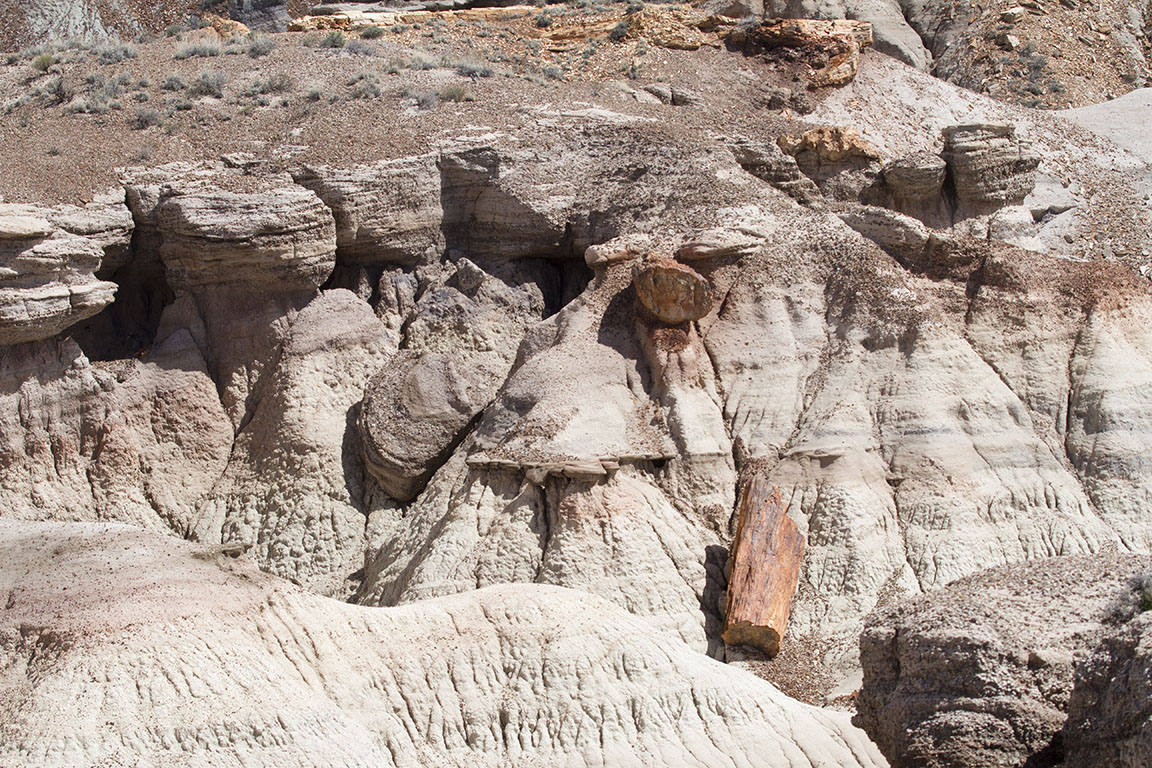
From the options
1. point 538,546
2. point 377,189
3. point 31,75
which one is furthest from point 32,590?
point 31,75

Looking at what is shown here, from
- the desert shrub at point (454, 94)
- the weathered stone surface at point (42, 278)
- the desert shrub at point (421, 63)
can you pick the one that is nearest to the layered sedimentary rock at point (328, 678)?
the weathered stone surface at point (42, 278)

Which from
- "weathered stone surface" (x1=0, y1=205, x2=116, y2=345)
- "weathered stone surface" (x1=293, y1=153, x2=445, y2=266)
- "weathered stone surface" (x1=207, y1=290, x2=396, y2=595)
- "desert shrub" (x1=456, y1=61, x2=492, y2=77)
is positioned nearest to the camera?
"weathered stone surface" (x1=0, y1=205, x2=116, y2=345)

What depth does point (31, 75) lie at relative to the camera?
94.0 ft

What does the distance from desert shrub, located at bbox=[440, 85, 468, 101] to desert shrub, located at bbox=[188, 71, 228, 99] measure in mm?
3970

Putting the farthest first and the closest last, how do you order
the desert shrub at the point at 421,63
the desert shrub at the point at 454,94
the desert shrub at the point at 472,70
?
1. the desert shrub at the point at 421,63
2. the desert shrub at the point at 472,70
3. the desert shrub at the point at 454,94

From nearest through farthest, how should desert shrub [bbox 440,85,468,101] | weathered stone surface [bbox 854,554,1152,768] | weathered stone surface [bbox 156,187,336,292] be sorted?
weathered stone surface [bbox 854,554,1152,768]
weathered stone surface [bbox 156,187,336,292]
desert shrub [bbox 440,85,468,101]

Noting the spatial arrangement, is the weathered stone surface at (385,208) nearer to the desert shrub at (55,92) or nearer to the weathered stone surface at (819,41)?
the desert shrub at (55,92)

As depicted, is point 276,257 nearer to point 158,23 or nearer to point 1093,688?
point 1093,688

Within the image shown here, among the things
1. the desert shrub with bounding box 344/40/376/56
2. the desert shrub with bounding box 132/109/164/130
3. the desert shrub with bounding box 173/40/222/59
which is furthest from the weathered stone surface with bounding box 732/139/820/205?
the desert shrub with bounding box 173/40/222/59

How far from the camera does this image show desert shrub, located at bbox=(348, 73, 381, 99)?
27.1 metres

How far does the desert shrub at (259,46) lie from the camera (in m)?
29.5

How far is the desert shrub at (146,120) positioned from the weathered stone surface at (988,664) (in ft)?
57.8

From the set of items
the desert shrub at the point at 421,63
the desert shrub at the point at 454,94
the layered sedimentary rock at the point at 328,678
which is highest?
the desert shrub at the point at 421,63

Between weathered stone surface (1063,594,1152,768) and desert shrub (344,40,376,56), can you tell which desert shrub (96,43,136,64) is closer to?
desert shrub (344,40,376,56)
